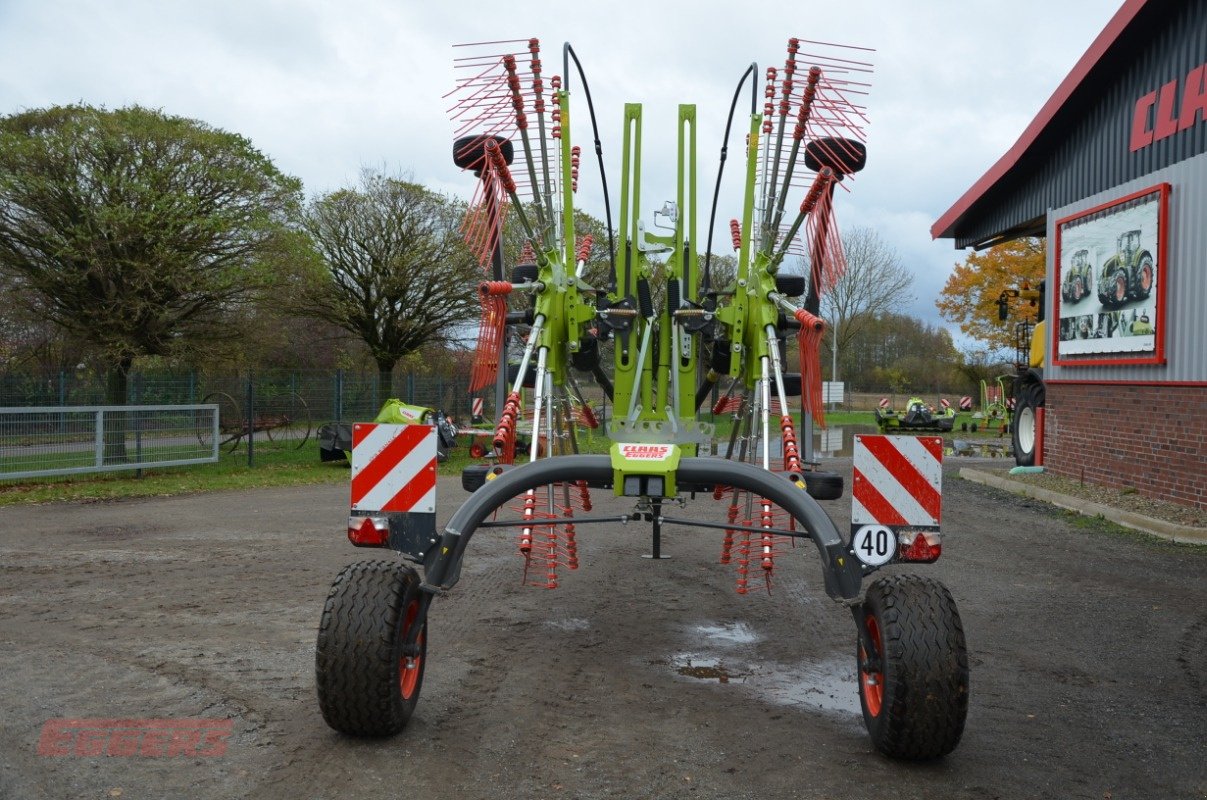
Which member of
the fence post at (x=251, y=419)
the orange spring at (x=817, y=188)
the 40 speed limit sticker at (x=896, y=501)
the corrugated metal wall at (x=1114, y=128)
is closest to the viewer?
the 40 speed limit sticker at (x=896, y=501)

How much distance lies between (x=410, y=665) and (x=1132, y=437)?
10620mm

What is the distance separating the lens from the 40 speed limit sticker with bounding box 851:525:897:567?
4133 mm

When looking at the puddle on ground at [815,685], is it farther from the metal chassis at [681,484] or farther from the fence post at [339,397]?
the fence post at [339,397]

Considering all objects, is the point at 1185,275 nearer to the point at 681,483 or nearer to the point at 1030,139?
the point at 1030,139

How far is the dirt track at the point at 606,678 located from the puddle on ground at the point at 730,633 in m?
0.02

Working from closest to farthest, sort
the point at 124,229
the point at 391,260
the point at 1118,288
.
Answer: the point at 1118,288, the point at 124,229, the point at 391,260

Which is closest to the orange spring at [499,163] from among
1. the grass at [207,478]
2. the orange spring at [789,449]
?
the orange spring at [789,449]

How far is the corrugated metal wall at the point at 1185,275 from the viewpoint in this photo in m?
10.9

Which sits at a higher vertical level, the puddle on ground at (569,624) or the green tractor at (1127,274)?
the green tractor at (1127,274)

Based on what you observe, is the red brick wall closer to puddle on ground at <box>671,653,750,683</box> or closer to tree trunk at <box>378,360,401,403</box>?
puddle on ground at <box>671,653,750,683</box>

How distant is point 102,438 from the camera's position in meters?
14.5

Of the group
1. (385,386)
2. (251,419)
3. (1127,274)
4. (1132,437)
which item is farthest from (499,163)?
(385,386)

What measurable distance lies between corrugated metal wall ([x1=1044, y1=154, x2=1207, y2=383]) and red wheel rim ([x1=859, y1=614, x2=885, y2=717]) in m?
8.48

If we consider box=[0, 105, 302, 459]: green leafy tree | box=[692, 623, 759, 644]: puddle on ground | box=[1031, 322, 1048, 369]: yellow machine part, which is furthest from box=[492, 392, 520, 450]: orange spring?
box=[1031, 322, 1048, 369]: yellow machine part
